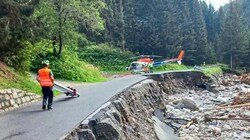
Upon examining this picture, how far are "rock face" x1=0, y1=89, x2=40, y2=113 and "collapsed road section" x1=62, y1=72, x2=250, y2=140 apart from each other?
360 cm

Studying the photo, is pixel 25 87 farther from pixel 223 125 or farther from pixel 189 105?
pixel 189 105

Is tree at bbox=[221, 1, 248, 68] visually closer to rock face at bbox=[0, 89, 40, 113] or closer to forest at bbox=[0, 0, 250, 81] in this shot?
forest at bbox=[0, 0, 250, 81]

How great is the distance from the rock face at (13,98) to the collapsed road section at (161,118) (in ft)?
11.8

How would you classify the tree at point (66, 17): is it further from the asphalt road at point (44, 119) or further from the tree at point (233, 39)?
the tree at point (233, 39)

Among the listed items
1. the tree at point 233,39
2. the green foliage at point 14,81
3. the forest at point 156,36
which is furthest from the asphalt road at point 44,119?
the tree at point 233,39

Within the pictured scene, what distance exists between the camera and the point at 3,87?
13.7 metres

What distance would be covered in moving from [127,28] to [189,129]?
4574cm

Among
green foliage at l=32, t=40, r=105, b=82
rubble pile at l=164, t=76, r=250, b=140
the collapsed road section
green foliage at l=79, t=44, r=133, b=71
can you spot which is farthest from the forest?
rubble pile at l=164, t=76, r=250, b=140

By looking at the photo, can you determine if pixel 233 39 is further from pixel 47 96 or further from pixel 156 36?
pixel 47 96

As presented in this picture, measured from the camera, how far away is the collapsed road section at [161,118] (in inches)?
412

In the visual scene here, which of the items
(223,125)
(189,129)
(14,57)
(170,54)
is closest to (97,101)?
(14,57)

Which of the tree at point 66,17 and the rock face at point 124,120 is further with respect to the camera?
the tree at point 66,17

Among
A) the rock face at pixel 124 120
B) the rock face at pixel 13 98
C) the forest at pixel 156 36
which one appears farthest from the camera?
the forest at pixel 156 36

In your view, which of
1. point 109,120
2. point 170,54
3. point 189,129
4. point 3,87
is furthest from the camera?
Result: point 170,54
